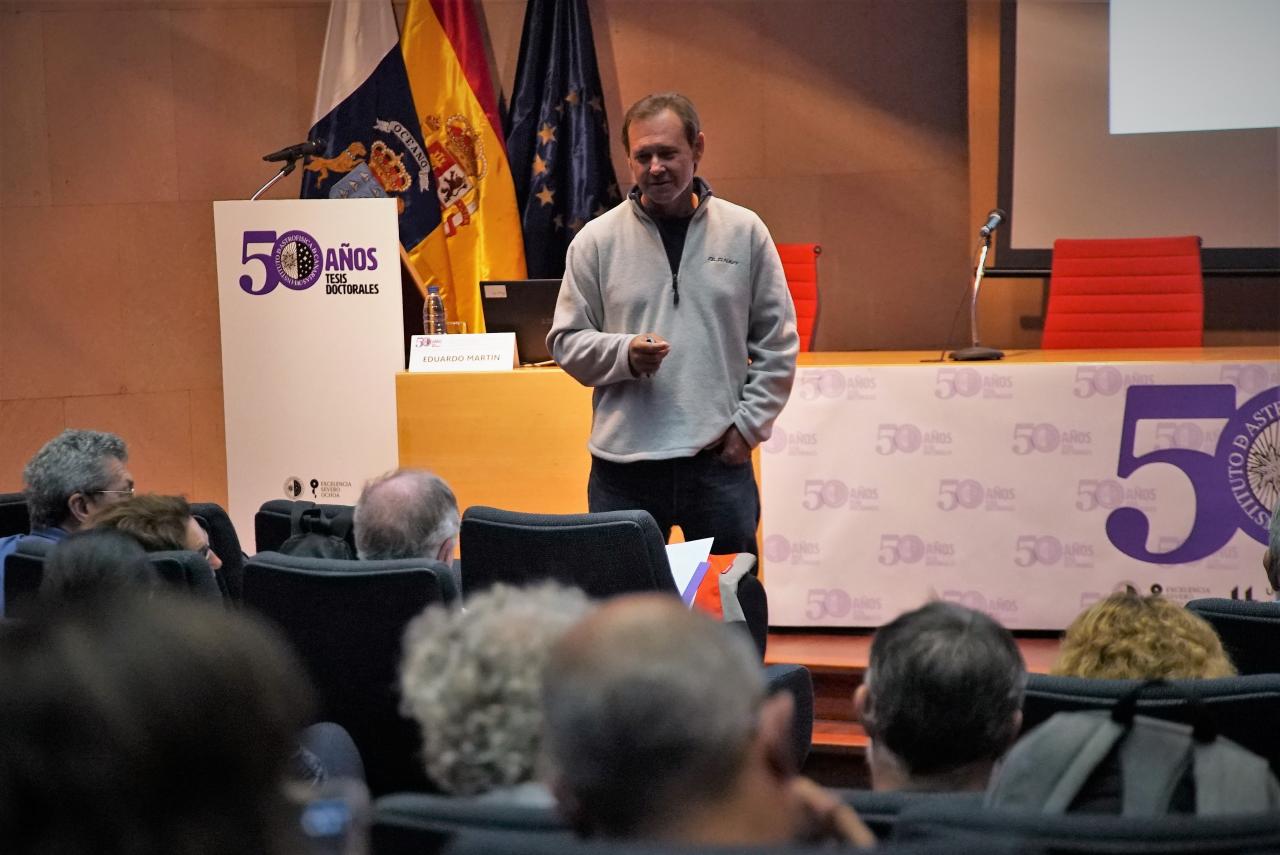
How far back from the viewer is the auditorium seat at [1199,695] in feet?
5.24

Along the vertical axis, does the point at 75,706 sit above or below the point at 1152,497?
above

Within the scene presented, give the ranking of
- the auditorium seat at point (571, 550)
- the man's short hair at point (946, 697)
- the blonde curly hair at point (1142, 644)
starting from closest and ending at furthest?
the man's short hair at point (946, 697)
the blonde curly hair at point (1142, 644)
the auditorium seat at point (571, 550)

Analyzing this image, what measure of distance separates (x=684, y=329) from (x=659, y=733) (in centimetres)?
237

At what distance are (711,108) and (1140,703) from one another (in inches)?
219

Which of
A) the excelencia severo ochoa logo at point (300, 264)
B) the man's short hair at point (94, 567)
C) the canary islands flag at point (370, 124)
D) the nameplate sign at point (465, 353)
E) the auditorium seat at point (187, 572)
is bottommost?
the auditorium seat at point (187, 572)

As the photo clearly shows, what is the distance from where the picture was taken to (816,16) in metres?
6.75

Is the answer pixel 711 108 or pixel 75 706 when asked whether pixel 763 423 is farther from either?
pixel 711 108

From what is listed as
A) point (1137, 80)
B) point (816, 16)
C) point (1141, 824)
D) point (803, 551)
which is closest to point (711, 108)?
point (816, 16)

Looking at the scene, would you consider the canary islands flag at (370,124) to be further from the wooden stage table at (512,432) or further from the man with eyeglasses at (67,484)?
the man with eyeglasses at (67,484)

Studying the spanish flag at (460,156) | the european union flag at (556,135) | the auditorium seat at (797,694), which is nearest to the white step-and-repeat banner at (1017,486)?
the auditorium seat at (797,694)

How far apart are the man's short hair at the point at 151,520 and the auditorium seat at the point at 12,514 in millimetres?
866

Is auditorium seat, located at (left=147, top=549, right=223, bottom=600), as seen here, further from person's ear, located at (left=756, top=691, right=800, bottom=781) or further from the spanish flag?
the spanish flag

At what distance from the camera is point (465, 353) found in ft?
15.4

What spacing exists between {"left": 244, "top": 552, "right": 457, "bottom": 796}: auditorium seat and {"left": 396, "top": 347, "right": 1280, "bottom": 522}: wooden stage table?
2.20m
